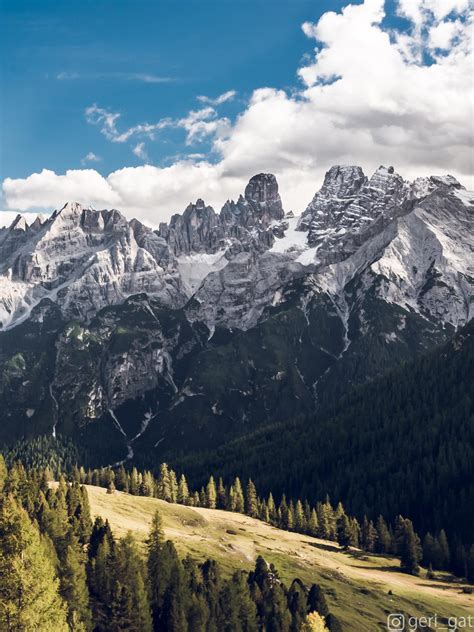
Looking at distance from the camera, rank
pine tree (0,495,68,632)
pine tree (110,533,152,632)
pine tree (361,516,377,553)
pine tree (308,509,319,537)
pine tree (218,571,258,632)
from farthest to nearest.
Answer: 1. pine tree (308,509,319,537)
2. pine tree (361,516,377,553)
3. pine tree (218,571,258,632)
4. pine tree (110,533,152,632)
5. pine tree (0,495,68,632)

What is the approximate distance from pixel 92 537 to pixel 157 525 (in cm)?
1023

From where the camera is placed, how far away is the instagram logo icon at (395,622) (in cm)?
12231

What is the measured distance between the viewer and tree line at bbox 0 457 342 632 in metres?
83.8

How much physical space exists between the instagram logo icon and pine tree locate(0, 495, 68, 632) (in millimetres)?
83202

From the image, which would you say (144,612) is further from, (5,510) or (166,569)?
(5,510)

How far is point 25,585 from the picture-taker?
53.9 meters

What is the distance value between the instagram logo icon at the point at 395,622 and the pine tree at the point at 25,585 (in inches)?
3276

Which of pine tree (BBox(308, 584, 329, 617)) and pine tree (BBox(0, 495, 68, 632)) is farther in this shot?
pine tree (BBox(308, 584, 329, 617))

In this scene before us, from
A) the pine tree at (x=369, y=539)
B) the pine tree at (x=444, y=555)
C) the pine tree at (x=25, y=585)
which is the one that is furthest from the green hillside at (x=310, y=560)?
the pine tree at (x=25, y=585)

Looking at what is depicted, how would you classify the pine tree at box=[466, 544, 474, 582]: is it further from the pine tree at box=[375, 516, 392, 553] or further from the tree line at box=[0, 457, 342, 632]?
the tree line at box=[0, 457, 342, 632]

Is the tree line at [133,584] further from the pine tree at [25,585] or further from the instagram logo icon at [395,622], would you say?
the instagram logo icon at [395,622]

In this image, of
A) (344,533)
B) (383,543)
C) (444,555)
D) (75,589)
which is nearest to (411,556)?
(344,533)

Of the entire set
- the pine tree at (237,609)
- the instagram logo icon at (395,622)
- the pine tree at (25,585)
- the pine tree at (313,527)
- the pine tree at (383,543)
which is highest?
the pine tree at (25,585)

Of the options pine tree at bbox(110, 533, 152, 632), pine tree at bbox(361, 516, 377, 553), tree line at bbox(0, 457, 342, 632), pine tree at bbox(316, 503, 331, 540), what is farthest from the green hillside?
pine tree at bbox(110, 533, 152, 632)
